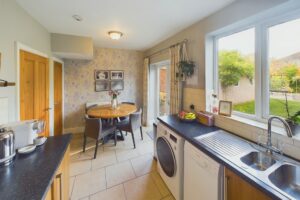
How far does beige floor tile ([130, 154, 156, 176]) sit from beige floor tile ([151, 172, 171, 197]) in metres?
0.14

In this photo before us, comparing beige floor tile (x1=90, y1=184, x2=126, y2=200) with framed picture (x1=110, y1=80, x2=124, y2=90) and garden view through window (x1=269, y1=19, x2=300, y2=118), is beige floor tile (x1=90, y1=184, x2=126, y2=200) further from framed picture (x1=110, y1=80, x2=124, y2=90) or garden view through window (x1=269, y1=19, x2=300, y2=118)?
framed picture (x1=110, y1=80, x2=124, y2=90)

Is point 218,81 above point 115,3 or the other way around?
the other way around

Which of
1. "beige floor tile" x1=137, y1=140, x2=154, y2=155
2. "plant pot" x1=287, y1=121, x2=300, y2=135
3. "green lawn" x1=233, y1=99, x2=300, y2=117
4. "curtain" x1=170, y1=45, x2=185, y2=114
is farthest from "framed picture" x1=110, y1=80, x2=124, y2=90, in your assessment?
"plant pot" x1=287, y1=121, x2=300, y2=135

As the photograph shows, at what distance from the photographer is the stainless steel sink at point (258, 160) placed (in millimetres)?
1206

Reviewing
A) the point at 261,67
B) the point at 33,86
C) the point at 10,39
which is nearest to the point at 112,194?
the point at 33,86

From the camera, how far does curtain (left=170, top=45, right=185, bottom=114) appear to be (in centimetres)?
269

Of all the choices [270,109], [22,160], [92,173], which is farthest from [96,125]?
[270,109]

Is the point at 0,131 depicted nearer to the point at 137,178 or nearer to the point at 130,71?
the point at 137,178

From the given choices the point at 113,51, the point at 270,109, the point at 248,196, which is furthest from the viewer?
the point at 113,51

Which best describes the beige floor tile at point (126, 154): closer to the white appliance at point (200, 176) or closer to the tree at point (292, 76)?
the white appliance at point (200, 176)

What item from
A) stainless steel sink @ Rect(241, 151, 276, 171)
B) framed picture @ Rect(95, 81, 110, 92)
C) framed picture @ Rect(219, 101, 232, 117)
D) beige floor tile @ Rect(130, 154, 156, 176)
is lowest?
beige floor tile @ Rect(130, 154, 156, 176)

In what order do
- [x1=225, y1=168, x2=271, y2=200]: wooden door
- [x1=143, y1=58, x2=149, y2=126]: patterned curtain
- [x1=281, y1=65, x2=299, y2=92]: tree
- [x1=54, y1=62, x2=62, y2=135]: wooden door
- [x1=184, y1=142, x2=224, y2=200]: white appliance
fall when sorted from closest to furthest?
[x1=225, y1=168, x2=271, y2=200]: wooden door, [x1=184, y1=142, x2=224, y2=200]: white appliance, [x1=281, y1=65, x2=299, y2=92]: tree, [x1=54, y1=62, x2=62, y2=135]: wooden door, [x1=143, y1=58, x2=149, y2=126]: patterned curtain

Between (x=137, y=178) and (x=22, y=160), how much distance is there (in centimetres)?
147

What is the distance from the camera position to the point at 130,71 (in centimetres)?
448
